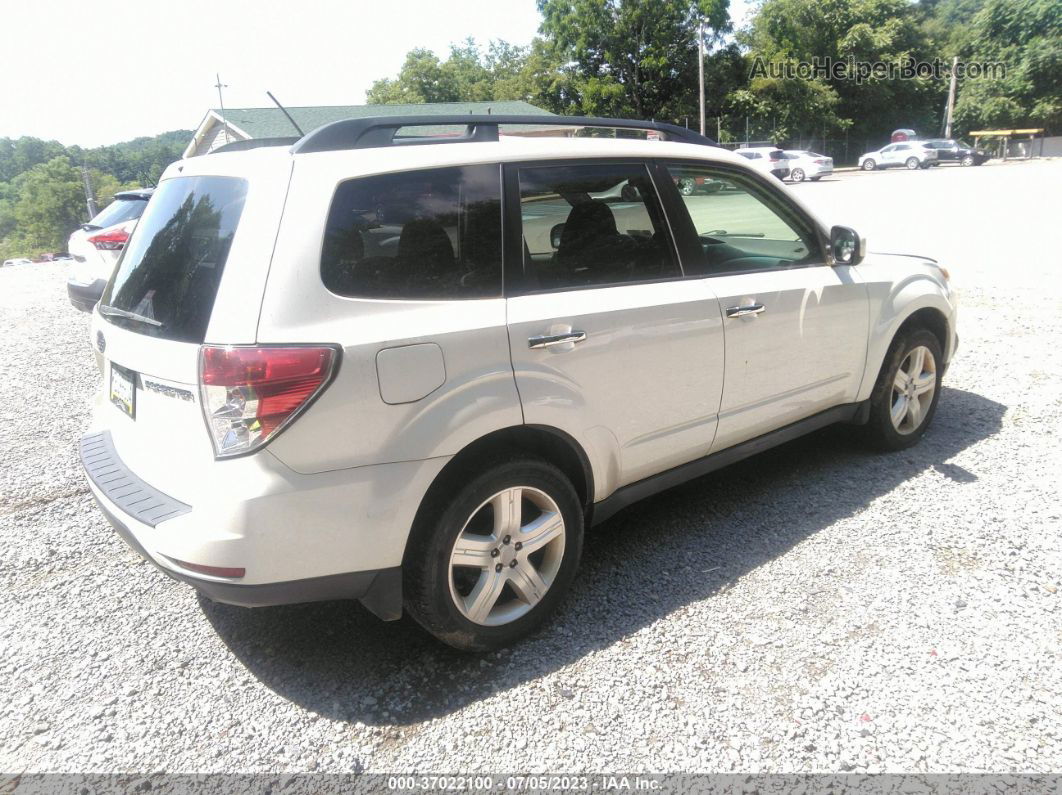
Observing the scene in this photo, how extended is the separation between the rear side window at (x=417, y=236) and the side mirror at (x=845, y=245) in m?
2.04

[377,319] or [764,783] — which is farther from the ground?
[377,319]

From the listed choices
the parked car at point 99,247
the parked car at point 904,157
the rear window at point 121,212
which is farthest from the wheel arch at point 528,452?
the parked car at point 904,157

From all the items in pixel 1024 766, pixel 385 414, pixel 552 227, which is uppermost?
Result: pixel 552 227

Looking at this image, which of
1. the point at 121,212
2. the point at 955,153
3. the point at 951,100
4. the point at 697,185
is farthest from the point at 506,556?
the point at 951,100

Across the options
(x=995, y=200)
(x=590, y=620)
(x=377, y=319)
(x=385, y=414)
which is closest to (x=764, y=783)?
(x=590, y=620)

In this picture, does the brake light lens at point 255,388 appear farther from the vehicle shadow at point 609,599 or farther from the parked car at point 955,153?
the parked car at point 955,153

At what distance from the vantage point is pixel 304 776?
239cm

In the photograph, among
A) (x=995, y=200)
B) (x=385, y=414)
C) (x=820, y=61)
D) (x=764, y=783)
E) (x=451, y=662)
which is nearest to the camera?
(x=764, y=783)

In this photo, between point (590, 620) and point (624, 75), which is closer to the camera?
point (590, 620)

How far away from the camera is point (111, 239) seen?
8883 millimetres

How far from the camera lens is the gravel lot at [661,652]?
2471mm

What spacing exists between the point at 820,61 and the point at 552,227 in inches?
2288

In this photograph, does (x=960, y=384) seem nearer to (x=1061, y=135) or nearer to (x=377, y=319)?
(x=377, y=319)

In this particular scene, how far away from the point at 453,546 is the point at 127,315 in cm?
151
